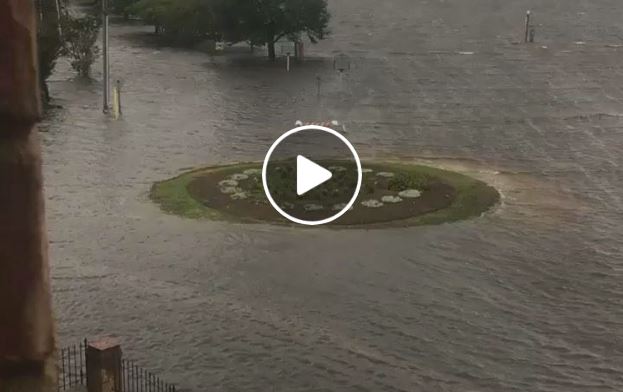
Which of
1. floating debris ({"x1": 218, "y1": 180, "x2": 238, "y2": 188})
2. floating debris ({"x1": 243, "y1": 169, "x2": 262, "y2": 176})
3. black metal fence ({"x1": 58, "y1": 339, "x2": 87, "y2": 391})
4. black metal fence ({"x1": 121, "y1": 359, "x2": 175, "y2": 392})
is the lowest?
black metal fence ({"x1": 121, "y1": 359, "x2": 175, "y2": 392})

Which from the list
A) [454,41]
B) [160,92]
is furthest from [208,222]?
[454,41]

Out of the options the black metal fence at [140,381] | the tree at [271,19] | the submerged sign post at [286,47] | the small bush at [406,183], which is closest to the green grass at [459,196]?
the small bush at [406,183]

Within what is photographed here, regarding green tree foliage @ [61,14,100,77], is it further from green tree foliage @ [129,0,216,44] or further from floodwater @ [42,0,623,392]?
green tree foliage @ [129,0,216,44]

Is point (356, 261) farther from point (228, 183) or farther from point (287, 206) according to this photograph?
point (228, 183)

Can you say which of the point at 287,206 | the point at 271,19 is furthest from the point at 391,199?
the point at 271,19

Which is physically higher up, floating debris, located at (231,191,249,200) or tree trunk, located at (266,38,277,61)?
tree trunk, located at (266,38,277,61)

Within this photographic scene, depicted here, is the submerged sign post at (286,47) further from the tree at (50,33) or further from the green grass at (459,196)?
the green grass at (459,196)
